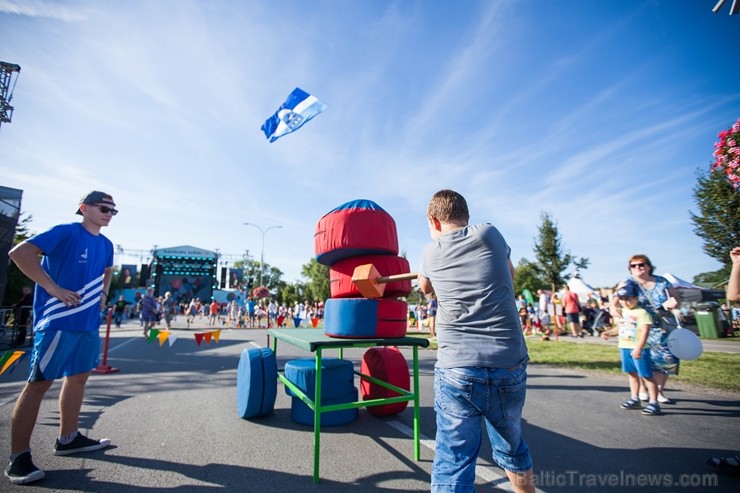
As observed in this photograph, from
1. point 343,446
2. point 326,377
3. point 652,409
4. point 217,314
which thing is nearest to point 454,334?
point 343,446

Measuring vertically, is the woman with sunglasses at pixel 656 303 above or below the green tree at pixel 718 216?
below

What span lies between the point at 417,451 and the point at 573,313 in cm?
1500

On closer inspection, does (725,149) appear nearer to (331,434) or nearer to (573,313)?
(331,434)

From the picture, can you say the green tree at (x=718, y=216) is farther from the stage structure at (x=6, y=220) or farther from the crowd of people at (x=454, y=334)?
the stage structure at (x=6, y=220)

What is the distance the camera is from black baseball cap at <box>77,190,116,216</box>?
3.12 meters

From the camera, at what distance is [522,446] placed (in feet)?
5.73

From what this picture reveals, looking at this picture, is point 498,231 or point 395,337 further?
point 395,337

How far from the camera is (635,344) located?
14.5 ft

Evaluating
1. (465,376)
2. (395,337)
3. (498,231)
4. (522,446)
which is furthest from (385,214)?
(522,446)

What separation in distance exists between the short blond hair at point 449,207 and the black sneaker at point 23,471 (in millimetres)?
3562

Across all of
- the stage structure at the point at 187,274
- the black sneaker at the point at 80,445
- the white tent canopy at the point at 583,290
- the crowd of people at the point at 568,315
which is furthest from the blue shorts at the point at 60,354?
the stage structure at the point at 187,274

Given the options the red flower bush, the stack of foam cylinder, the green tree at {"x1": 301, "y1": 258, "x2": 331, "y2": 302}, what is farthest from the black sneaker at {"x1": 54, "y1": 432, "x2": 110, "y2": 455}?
the green tree at {"x1": 301, "y1": 258, "x2": 331, "y2": 302}

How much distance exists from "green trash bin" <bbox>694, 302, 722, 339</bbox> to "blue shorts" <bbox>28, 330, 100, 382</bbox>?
22453 mm

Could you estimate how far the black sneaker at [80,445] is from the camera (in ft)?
9.73
